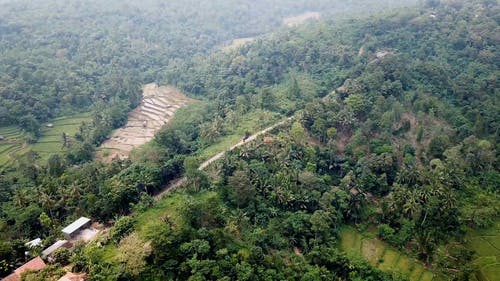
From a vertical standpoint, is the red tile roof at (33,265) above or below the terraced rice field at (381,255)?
above

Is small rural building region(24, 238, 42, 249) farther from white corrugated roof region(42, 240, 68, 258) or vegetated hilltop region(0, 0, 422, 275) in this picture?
white corrugated roof region(42, 240, 68, 258)

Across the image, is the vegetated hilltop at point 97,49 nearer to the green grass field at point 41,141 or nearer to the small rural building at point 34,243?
the green grass field at point 41,141

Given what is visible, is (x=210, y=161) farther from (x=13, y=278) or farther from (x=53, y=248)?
(x=13, y=278)

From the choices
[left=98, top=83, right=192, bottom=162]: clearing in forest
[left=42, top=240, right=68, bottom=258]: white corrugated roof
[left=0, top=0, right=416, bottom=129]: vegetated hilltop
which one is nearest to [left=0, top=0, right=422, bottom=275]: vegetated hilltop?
[left=0, top=0, right=416, bottom=129]: vegetated hilltop

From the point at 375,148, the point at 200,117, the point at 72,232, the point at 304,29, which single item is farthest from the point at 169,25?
the point at 72,232

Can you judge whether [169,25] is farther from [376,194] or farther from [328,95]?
[376,194]

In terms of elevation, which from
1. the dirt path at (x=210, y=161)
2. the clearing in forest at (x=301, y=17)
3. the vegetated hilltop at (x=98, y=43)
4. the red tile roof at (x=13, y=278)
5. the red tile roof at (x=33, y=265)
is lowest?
the dirt path at (x=210, y=161)

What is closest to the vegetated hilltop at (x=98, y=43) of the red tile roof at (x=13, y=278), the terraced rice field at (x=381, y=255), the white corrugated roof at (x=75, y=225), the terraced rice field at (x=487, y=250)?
the white corrugated roof at (x=75, y=225)
